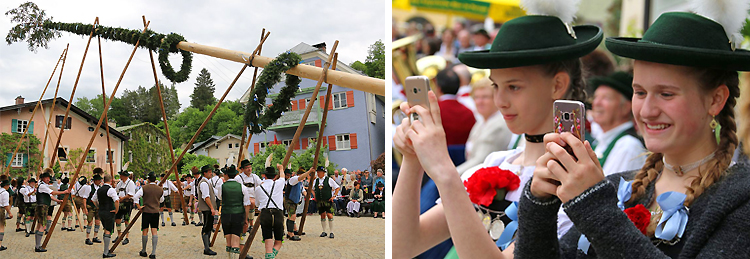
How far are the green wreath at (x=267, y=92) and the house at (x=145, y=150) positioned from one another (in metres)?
22.3

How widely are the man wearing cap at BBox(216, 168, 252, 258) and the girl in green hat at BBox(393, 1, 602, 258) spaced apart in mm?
5555

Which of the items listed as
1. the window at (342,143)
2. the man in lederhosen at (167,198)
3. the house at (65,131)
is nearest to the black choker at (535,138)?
the man in lederhosen at (167,198)

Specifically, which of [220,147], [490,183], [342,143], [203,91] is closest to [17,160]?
[220,147]

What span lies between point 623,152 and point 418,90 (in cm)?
53

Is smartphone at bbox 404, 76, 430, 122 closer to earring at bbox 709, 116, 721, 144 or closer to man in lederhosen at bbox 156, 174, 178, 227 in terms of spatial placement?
earring at bbox 709, 116, 721, 144

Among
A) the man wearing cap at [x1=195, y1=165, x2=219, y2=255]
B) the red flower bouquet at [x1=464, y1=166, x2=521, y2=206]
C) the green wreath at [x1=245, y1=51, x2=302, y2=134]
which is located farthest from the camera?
the man wearing cap at [x1=195, y1=165, x2=219, y2=255]

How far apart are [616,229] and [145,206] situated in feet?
25.8

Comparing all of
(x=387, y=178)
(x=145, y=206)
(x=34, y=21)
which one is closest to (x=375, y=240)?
(x=145, y=206)

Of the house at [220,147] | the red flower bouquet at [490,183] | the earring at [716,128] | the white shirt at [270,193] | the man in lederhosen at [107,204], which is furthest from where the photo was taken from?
the house at [220,147]

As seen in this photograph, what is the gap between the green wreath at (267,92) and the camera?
5.28 meters

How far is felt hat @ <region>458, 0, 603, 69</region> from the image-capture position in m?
1.25

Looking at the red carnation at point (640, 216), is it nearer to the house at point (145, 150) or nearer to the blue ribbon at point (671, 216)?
the blue ribbon at point (671, 216)

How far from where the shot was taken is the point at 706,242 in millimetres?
945

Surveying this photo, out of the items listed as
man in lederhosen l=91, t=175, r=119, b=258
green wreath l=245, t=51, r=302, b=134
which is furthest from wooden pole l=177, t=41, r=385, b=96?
man in lederhosen l=91, t=175, r=119, b=258
